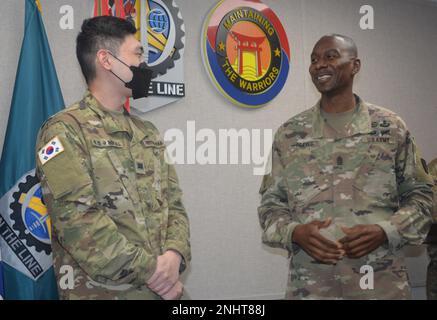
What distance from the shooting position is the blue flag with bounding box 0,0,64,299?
7.55 ft

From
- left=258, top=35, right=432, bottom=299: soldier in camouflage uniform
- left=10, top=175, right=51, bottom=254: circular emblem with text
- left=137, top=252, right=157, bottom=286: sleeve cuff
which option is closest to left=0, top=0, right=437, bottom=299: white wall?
left=10, top=175, right=51, bottom=254: circular emblem with text

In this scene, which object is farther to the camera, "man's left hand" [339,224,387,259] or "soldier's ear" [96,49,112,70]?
"soldier's ear" [96,49,112,70]

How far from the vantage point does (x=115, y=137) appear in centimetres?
163

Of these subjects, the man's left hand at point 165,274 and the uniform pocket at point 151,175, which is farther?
the uniform pocket at point 151,175

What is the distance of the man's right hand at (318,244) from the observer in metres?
1.56

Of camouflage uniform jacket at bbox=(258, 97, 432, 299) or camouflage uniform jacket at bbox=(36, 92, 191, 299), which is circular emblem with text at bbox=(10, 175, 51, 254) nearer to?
camouflage uniform jacket at bbox=(36, 92, 191, 299)

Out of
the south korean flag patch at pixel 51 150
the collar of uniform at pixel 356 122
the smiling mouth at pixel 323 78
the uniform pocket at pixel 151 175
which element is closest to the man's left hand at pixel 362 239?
the collar of uniform at pixel 356 122

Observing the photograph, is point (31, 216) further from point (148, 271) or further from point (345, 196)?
point (345, 196)

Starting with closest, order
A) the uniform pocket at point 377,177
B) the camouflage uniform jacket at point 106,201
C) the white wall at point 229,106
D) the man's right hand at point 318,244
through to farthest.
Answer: the camouflage uniform jacket at point 106,201, the man's right hand at point 318,244, the uniform pocket at point 377,177, the white wall at point 229,106

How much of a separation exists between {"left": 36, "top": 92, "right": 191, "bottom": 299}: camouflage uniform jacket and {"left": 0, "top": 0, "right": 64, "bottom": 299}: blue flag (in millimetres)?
769

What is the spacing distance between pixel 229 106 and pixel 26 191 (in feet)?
4.77

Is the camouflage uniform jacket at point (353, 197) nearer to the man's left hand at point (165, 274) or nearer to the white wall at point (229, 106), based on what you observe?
the man's left hand at point (165, 274)

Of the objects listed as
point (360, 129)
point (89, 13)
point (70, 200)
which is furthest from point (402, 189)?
point (89, 13)
